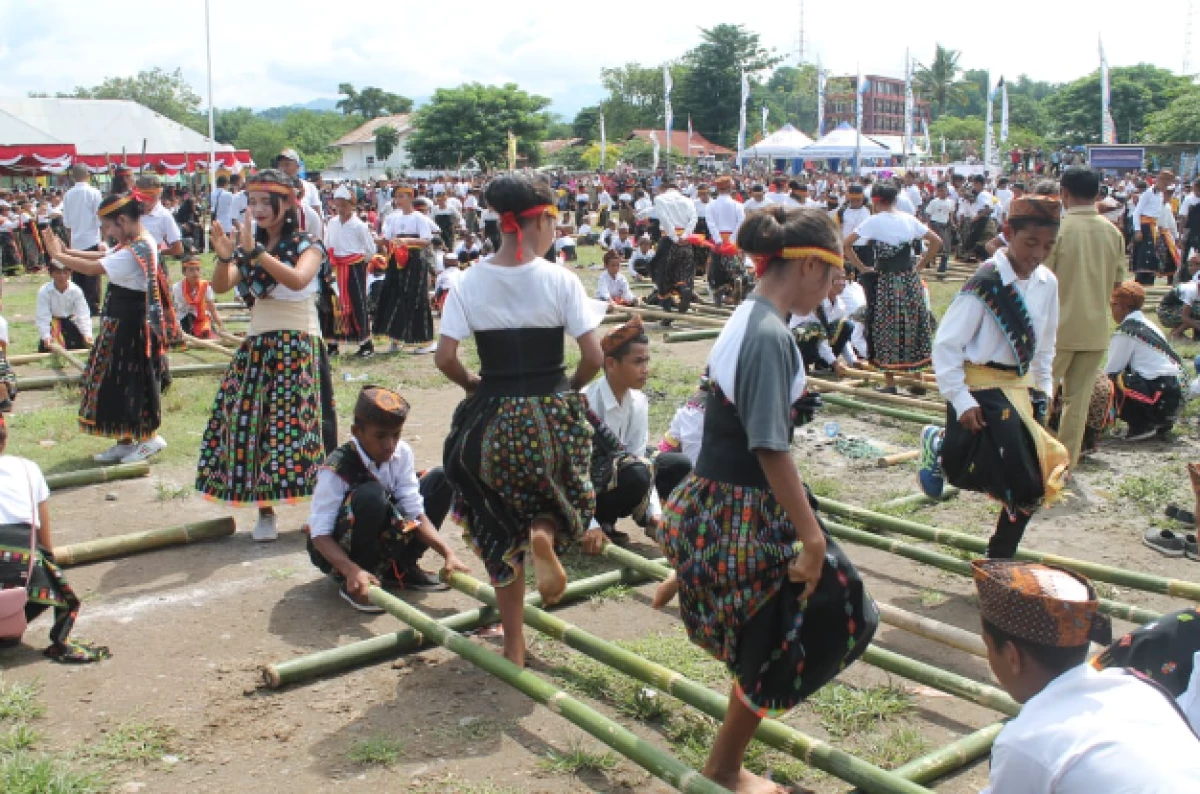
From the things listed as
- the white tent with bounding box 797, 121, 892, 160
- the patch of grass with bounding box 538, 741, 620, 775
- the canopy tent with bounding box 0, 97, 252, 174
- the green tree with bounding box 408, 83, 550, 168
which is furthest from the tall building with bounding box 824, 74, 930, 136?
the patch of grass with bounding box 538, 741, 620, 775

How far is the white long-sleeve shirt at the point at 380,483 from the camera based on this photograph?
4.89 m

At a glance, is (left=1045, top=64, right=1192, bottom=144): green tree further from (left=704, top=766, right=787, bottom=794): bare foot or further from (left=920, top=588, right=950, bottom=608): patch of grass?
(left=704, top=766, right=787, bottom=794): bare foot

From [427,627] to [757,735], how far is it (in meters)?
1.47

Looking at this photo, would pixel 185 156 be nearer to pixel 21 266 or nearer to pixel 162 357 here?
pixel 21 266

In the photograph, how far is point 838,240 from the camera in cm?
307

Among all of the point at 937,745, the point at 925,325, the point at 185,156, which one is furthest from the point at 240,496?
the point at 185,156

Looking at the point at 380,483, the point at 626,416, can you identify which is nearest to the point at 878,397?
the point at 626,416

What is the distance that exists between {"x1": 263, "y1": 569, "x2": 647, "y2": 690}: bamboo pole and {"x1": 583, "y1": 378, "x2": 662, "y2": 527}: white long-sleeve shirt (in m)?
0.92

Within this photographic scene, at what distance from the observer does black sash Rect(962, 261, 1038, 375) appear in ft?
15.9

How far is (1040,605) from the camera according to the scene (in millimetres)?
2209

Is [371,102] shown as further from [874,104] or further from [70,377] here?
[70,377]

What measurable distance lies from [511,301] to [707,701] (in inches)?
61.1

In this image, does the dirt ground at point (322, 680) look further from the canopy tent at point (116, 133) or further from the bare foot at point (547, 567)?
the canopy tent at point (116, 133)

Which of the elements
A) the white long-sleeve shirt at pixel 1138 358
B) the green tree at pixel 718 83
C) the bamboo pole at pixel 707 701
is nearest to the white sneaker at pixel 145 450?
the bamboo pole at pixel 707 701
